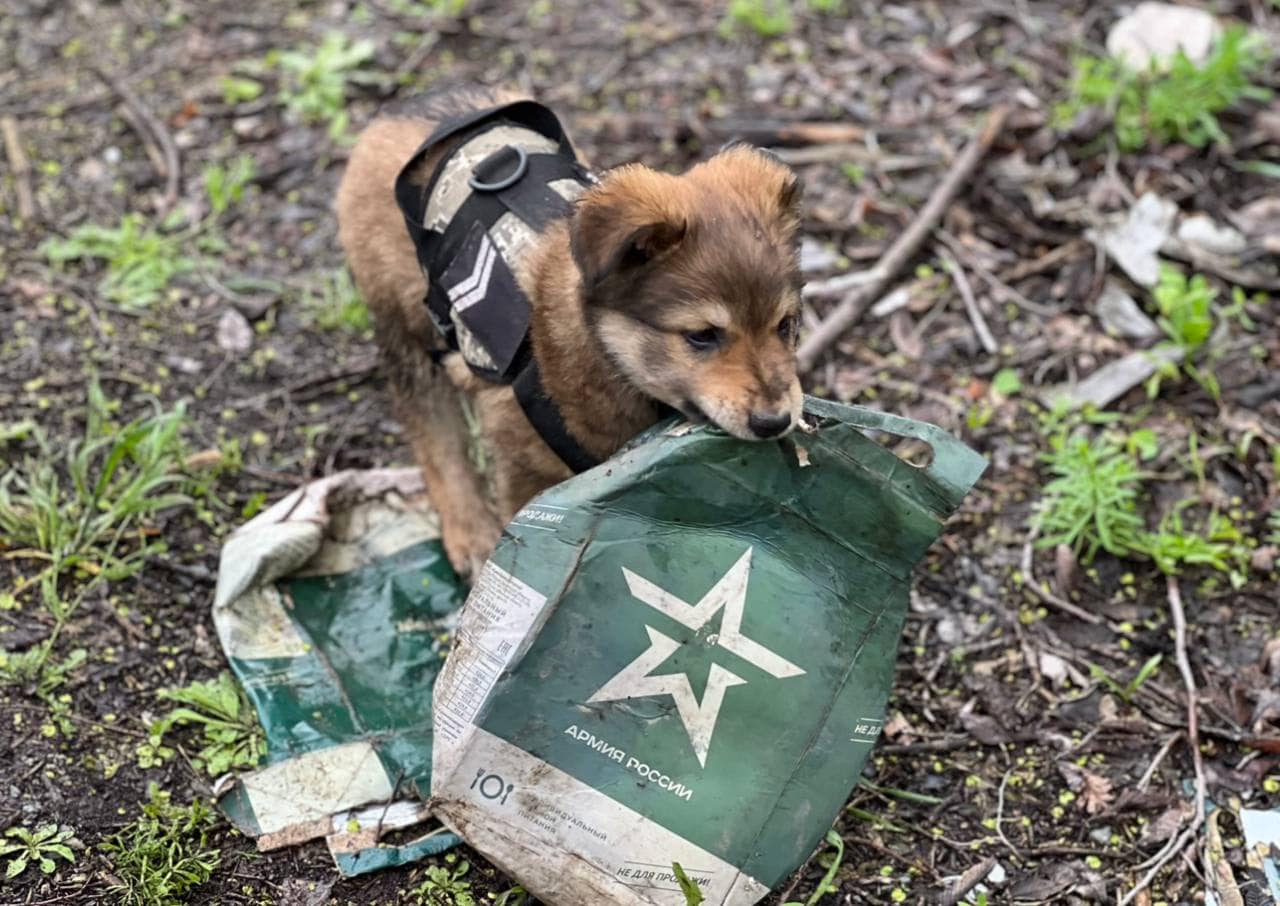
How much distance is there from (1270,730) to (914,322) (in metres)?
2.42

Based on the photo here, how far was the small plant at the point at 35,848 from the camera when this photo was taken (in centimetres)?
337

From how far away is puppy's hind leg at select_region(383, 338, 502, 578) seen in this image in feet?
15.6

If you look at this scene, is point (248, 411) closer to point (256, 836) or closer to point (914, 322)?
point (256, 836)

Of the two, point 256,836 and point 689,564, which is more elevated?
point 689,564

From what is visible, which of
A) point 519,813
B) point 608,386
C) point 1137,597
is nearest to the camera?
point 519,813

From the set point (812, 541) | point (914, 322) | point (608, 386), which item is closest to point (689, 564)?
point (812, 541)

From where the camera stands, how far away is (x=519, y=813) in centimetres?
318

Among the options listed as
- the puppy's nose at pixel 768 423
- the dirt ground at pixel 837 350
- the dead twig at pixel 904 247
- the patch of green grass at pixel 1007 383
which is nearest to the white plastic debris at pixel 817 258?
the dirt ground at pixel 837 350

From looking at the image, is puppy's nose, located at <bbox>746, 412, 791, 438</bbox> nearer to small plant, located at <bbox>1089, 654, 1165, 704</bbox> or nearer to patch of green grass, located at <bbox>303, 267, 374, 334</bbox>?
small plant, located at <bbox>1089, 654, 1165, 704</bbox>

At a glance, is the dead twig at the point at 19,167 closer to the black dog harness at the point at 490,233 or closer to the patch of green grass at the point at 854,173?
the black dog harness at the point at 490,233

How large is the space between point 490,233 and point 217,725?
68.6 inches

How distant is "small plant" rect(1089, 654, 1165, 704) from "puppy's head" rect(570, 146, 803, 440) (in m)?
1.58

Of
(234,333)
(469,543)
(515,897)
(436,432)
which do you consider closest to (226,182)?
(234,333)

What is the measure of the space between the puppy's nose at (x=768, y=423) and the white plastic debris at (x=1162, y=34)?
4.42m
